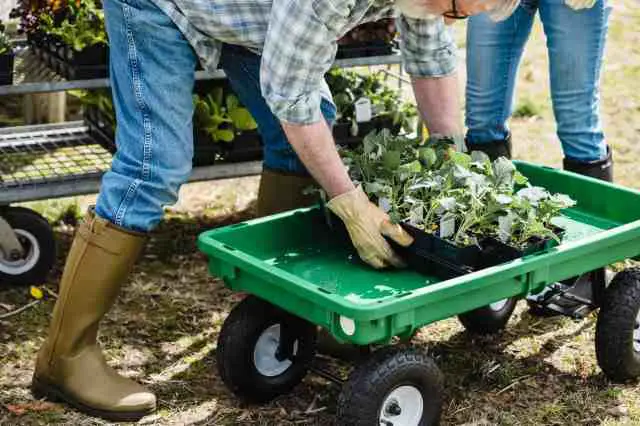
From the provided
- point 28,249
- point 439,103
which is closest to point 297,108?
point 439,103

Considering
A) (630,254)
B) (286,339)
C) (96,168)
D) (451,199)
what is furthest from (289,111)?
(96,168)

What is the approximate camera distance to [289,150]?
124 inches

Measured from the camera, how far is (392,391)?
2.61 metres

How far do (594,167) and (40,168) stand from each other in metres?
2.01

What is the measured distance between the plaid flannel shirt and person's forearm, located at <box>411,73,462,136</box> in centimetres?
31

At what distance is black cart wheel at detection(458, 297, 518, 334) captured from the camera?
3.32 metres

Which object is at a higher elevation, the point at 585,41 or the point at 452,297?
the point at 585,41

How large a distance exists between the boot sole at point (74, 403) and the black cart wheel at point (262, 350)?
25 centimetres

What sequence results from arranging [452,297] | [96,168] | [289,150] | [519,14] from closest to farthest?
1. [452,297]
2. [289,150]
3. [519,14]
4. [96,168]

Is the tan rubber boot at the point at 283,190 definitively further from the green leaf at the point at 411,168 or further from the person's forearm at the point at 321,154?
the person's forearm at the point at 321,154

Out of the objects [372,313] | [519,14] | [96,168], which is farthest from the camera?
[96,168]

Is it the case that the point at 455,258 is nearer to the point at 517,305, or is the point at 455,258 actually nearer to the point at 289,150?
the point at 289,150

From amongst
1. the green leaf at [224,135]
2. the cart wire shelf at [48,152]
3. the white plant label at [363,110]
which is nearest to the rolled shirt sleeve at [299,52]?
the green leaf at [224,135]

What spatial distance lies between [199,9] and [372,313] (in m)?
0.82
